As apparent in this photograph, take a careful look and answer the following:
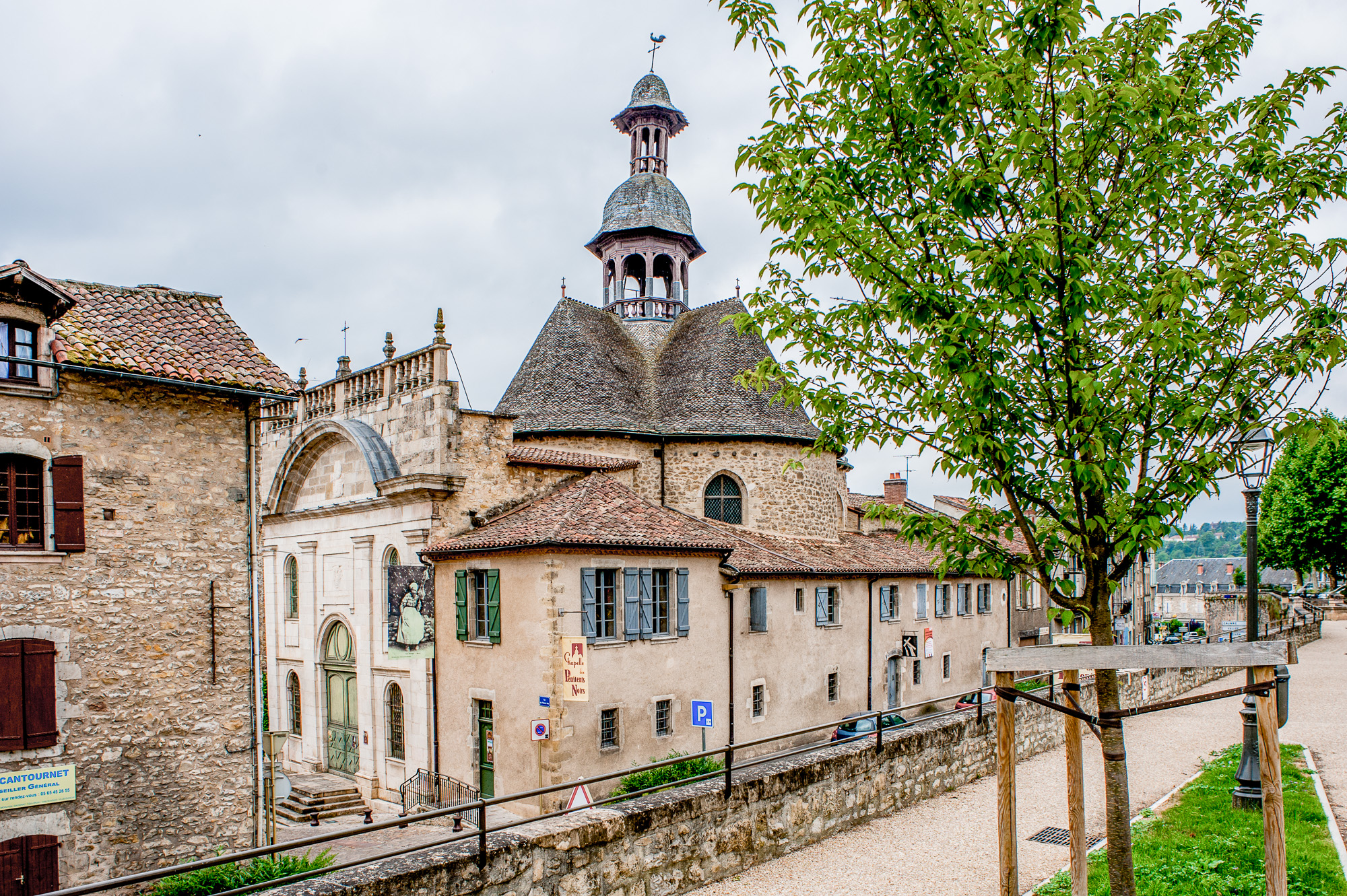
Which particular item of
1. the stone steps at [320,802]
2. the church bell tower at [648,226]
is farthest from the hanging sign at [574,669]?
the church bell tower at [648,226]

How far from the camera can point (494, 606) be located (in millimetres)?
19156

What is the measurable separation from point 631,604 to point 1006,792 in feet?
43.3

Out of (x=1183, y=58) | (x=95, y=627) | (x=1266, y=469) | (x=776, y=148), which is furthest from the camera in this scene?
(x=95, y=627)

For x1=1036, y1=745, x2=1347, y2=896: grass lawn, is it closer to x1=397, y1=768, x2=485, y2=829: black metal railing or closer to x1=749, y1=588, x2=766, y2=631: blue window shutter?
x1=749, y1=588, x2=766, y2=631: blue window shutter

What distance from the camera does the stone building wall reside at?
12828mm

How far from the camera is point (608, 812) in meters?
8.41

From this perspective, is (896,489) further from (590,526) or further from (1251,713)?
(1251,713)

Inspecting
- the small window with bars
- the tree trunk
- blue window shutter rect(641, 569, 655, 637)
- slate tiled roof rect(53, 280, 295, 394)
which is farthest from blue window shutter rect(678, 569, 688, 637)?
the tree trunk

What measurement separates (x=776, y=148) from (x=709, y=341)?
956 inches

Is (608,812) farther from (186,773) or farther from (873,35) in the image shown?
(186,773)

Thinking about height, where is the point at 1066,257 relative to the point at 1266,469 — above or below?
above

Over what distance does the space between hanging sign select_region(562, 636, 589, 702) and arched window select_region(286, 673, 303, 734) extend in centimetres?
1241

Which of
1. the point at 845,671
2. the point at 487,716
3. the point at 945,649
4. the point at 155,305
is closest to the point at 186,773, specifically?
the point at 487,716

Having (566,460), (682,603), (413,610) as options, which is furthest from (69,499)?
(682,603)
